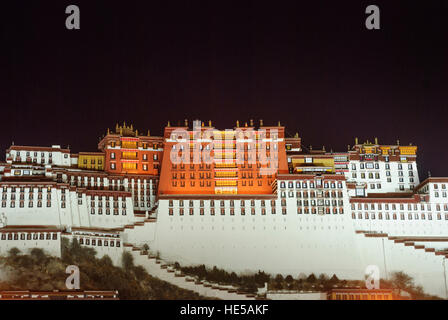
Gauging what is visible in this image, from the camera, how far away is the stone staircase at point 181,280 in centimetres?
10656

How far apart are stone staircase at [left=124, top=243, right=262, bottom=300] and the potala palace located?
422 mm

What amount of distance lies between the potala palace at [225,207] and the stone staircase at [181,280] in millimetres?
422

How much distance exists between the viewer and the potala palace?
112m

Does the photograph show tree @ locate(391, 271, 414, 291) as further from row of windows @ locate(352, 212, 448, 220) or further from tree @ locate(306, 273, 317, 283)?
tree @ locate(306, 273, 317, 283)

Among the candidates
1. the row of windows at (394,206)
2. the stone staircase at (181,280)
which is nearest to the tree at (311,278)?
the stone staircase at (181,280)

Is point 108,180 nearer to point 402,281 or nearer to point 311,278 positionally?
point 311,278

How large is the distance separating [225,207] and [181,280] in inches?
583

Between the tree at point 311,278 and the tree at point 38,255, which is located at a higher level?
the tree at point 38,255

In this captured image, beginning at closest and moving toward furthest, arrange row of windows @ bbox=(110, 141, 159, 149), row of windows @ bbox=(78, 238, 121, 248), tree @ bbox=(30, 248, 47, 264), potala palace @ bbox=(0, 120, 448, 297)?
tree @ bbox=(30, 248, 47, 264), row of windows @ bbox=(78, 238, 121, 248), potala palace @ bbox=(0, 120, 448, 297), row of windows @ bbox=(110, 141, 159, 149)

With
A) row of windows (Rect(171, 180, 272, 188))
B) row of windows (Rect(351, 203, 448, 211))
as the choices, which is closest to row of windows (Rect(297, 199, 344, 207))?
row of windows (Rect(351, 203, 448, 211))

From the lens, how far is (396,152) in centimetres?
13350

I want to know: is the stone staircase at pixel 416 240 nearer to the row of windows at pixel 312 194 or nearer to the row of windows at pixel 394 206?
the row of windows at pixel 394 206

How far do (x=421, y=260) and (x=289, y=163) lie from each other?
25.8 metres

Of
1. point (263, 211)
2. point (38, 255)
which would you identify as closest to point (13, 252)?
point (38, 255)
